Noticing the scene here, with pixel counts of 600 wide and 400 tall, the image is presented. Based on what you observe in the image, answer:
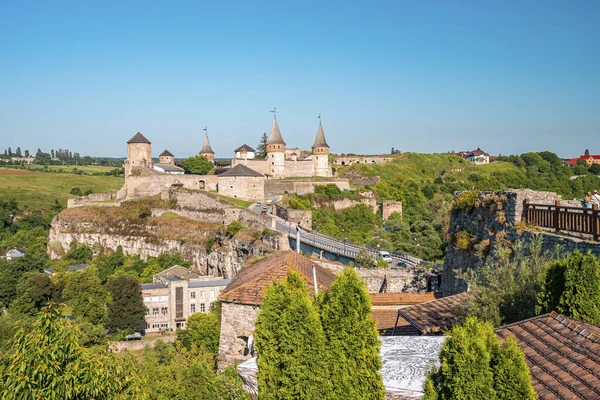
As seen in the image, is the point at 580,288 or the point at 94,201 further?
the point at 94,201

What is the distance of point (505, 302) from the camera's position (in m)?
8.99

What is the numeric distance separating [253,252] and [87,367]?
107ft

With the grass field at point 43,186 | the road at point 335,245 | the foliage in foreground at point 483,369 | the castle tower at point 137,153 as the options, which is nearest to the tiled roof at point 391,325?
the foliage in foreground at point 483,369

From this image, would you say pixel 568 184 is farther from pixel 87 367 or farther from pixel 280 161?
pixel 87 367

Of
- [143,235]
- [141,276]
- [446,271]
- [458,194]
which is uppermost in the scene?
[458,194]

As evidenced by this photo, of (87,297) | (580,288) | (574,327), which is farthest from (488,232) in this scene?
(87,297)

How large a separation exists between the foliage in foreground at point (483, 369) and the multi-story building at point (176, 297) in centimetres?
4073

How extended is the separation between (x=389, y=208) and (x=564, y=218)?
174ft

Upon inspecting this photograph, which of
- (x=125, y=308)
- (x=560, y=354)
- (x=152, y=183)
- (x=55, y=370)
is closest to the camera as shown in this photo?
(x=560, y=354)

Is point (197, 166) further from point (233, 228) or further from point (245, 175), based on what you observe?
point (233, 228)

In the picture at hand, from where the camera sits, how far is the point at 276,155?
2670 inches

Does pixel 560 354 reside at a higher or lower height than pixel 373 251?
higher

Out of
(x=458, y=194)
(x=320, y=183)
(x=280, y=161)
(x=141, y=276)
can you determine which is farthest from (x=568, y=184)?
(x=458, y=194)

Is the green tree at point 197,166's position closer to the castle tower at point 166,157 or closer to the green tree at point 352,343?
A: the castle tower at point 166,157
